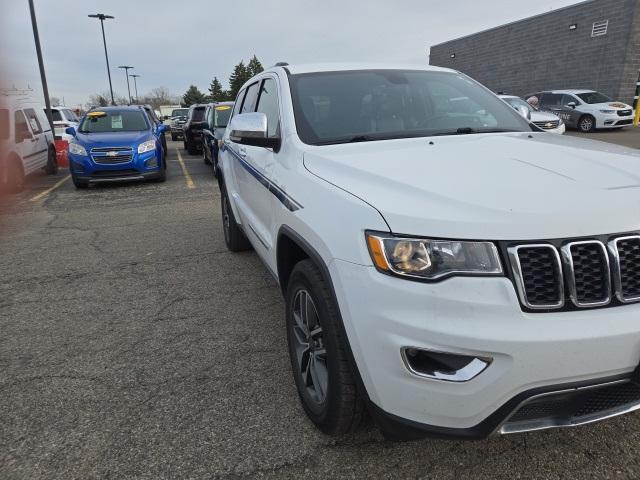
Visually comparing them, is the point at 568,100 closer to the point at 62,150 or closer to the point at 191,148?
the point at 191,148

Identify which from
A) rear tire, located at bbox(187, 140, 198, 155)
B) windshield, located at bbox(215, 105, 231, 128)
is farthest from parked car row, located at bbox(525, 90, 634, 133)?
rear tire, located at bbox(187, 140, 198, 155)

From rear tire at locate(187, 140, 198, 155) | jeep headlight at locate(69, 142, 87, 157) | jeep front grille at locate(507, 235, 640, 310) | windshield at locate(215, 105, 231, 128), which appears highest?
windshield at locate(215, 105, 231, 128)

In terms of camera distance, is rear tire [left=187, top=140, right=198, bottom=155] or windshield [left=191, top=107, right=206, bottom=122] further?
rear tire [left=187, top=140, right=198, bottom=155]

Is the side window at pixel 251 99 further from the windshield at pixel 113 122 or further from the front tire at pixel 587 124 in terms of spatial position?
the front tire at pixel 587 124

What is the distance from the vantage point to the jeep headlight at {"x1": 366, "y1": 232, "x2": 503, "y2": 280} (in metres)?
1.63

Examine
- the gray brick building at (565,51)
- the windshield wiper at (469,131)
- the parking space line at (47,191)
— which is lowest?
the parking space line at (47,191)

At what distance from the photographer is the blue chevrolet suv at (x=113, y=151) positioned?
9773 millimetres

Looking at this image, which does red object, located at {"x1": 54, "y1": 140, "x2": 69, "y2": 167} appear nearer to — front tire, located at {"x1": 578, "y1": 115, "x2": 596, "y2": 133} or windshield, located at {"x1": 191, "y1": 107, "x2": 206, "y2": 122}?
windshield, located at {"x1": 191, "y1": 107, "x2": 206, "y2": 122}

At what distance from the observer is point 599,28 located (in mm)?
23828

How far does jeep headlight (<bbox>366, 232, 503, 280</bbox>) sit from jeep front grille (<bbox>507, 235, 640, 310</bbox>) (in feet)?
0.27

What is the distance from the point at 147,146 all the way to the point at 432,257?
957 centimetres

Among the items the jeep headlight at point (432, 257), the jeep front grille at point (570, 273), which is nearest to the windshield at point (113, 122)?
the jeep headlight at point (432, 257)

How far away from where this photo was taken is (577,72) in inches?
1012

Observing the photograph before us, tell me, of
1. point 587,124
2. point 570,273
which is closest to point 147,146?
point 570,273
